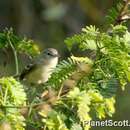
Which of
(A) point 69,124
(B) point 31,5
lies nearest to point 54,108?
(A) point 69,124

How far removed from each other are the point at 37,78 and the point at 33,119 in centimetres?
294

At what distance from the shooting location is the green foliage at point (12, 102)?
8.78 feet

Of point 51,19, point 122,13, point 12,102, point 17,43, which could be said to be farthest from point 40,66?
point 12,102

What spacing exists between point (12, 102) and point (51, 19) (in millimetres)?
6698

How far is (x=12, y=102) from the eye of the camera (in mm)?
2758

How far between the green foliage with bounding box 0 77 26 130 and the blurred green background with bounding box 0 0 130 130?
20.4 feet

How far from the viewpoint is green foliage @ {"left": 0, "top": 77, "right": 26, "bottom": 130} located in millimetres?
2676

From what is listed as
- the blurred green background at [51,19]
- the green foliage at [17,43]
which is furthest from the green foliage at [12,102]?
the blurred green background at [51,19]

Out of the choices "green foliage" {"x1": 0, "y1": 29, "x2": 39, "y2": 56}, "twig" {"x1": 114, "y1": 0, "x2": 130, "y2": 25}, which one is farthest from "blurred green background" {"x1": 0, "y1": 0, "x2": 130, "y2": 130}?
"twig" {"x1": 114, "y1": 0, "x2": 130, "y2": 25}

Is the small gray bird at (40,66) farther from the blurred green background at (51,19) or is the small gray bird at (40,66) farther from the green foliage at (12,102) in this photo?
the green foliage at (12,102)

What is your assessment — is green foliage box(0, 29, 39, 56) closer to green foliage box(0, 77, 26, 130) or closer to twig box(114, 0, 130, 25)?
twig box(114, 0, 130, 25)

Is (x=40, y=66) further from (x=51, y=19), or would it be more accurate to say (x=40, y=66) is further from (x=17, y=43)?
(x=51, y=19)

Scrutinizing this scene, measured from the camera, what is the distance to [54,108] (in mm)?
2832

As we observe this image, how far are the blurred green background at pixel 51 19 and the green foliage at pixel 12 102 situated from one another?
623cm
